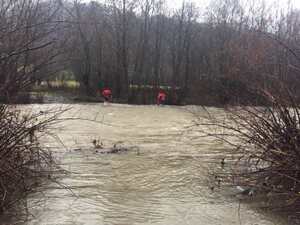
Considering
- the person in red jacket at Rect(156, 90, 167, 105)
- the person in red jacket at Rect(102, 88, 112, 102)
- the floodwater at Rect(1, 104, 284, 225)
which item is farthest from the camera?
the person in red jacket at Rect(102, 88, 112, 102)

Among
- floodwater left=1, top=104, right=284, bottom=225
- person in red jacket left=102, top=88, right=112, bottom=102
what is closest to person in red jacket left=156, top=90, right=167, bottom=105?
person in red jacket left=102, top=88, right=112, bottom=102

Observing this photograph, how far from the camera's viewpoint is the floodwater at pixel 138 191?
603cm

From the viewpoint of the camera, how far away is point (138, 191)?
736 centimetres

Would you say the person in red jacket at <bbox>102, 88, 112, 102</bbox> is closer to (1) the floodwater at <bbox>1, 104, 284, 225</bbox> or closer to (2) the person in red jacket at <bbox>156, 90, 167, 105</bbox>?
(2) the person in red jacket at <bbox>156, 90, 167, 105</bbox>

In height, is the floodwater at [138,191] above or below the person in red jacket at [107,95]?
below

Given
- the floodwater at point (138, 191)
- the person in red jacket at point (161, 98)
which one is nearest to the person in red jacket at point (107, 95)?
the person in red jacket at point (161, 98)

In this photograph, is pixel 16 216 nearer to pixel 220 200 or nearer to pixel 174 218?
pixel 174 218

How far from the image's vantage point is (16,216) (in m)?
5.91

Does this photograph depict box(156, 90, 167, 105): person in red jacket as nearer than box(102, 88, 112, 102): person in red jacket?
Yes

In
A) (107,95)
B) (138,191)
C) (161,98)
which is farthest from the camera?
(107,95)

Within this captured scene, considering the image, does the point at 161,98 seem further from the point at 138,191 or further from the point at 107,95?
the point at 138,191

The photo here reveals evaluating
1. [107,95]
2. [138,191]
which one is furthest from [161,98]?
[138,191]

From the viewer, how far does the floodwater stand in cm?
603

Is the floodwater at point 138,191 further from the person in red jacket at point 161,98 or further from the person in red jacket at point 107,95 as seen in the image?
the person in red jacket at point 107,95
